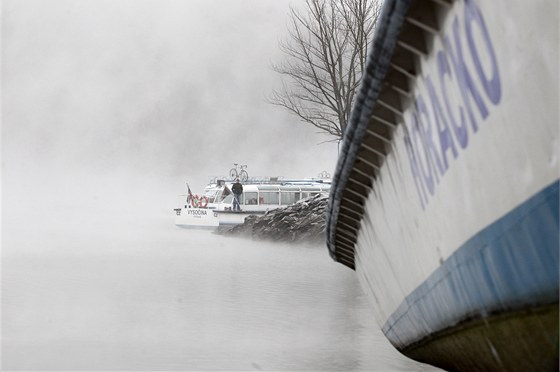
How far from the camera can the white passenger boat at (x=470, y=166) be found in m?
3.27

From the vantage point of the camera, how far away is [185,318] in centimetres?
1088

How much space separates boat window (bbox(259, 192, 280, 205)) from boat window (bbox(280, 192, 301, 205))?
0.23 metres

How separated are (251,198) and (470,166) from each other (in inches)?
1496

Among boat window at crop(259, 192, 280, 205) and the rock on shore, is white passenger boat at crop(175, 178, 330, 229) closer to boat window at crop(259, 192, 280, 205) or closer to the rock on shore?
boat window at crop(259, 192, 280, 205)

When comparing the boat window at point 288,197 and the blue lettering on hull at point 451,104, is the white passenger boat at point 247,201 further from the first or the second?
the blue lettering on hull at point 451,104

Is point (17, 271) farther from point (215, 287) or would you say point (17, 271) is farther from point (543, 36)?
point (543, 36)

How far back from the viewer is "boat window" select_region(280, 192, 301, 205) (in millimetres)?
42188

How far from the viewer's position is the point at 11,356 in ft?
26.9

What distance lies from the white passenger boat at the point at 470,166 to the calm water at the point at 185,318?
109 inches

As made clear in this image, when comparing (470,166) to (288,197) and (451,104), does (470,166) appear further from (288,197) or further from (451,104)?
(288,197)

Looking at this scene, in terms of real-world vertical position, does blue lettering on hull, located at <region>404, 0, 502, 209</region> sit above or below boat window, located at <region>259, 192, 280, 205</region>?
below

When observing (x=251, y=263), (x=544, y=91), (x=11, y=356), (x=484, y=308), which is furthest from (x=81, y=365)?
(x=251, y=263)

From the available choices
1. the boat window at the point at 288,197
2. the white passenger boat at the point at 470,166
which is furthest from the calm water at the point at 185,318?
the boat window at the point at 288,197

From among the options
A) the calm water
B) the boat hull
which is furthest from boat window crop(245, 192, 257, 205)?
the calm water
